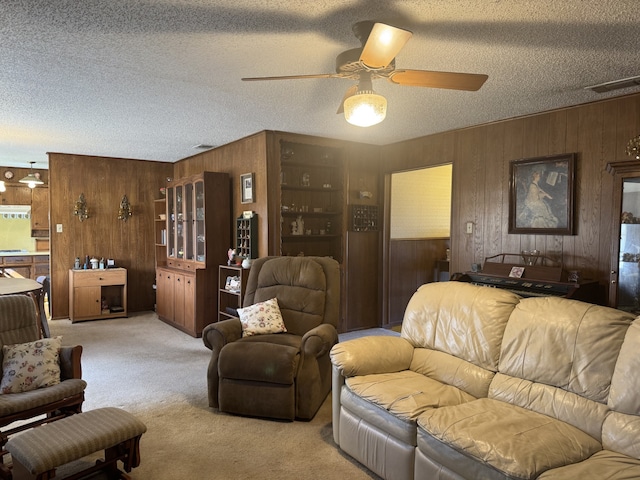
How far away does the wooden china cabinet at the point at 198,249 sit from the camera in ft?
17.8

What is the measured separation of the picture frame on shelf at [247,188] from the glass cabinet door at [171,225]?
1474 millimetres

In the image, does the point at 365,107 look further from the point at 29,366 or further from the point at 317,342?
the point at 29,366

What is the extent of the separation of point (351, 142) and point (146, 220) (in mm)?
3810

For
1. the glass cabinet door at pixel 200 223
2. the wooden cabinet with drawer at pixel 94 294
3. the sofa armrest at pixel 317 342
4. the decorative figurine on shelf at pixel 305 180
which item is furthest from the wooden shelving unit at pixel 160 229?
the sofa armrest at pixel 317 342

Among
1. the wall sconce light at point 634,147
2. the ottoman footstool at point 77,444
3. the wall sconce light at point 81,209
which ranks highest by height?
the wall sconce light at point 634,147

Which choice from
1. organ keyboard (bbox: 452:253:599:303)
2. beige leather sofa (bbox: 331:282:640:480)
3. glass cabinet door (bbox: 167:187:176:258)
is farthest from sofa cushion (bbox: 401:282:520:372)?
glass cabinet door (bbox: 167:187:176:258)

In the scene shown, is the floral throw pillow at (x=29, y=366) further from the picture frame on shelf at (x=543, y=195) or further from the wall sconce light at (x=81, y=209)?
the wall sconce light at (x=81, y=209)

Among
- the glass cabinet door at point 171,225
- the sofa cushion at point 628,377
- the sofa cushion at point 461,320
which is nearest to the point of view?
the sofa cushion at point 628,377

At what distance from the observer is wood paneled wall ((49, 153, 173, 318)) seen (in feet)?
21.3

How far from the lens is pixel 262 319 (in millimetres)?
3523

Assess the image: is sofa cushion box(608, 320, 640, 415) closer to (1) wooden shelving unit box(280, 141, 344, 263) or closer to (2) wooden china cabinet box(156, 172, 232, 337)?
(1) wooden shelving unit box(280, 141, 344, 263)

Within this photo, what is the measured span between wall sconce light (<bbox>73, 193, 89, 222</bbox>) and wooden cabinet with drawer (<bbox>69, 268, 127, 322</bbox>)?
2.97ft

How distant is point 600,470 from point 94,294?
21.1 ft

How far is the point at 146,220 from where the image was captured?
721 centimetres
